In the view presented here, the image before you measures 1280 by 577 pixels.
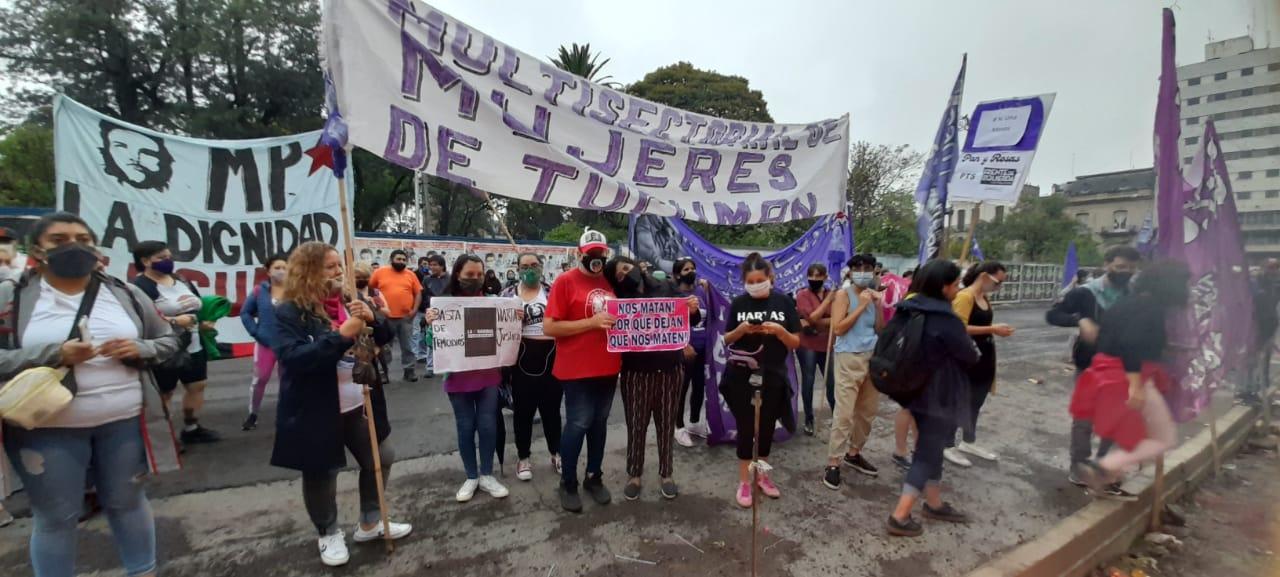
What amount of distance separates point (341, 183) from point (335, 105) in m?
0.45

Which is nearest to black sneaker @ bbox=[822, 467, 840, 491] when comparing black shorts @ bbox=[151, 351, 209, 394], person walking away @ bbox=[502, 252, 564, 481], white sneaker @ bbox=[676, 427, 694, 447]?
white sneaker @ bbox=[676, 427, 694, 447]

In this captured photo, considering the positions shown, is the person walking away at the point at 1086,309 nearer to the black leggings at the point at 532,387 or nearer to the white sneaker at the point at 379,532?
the black leggings at the point at 532,387

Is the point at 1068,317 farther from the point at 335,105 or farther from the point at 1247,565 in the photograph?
the point at 335,105

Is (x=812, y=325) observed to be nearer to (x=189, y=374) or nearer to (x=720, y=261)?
(x=720, y=261)

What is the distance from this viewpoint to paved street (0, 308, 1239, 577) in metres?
2.97

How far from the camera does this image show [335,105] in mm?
2949

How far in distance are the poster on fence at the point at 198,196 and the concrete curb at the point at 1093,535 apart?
6.02 metres

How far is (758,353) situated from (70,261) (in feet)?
11.8

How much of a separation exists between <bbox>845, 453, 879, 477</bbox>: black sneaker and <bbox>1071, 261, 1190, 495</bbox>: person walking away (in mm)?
1454

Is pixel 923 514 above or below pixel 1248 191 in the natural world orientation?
below

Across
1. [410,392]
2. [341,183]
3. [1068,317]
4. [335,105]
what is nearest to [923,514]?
[1068,317]

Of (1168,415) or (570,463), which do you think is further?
(570,463)

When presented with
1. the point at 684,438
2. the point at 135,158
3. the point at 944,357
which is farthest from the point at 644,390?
the point at 135,158

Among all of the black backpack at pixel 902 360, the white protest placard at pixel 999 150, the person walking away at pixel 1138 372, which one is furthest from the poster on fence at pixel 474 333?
the person walking away at pixel 1138 372
